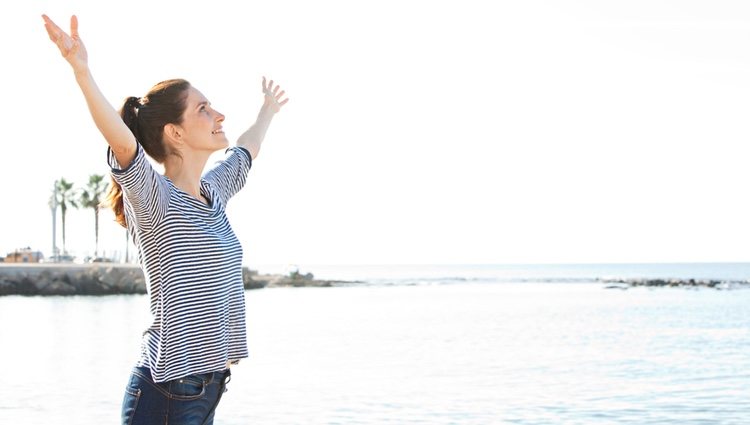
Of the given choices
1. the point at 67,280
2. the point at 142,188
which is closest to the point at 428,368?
the point at 142,188

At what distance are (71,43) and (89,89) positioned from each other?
108 mm

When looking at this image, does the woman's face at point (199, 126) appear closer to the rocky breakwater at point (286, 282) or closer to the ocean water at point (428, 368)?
the ocean water at point (428, 368)

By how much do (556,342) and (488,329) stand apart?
5.29m

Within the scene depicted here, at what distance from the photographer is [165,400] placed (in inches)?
103

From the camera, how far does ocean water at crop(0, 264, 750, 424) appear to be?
14148mm

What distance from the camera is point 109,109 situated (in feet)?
7.78

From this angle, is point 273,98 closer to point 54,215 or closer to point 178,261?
point 178,261

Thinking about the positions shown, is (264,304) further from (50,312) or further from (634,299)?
(634,299)

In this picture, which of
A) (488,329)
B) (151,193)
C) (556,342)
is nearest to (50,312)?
(488,329)

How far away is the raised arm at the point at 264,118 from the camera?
3.57 meters

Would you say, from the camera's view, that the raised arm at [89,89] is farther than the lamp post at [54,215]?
No

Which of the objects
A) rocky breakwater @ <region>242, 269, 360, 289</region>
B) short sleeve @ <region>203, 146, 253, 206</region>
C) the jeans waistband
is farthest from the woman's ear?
rocky breakwater @ <region>242, 269, 360, 289</region>

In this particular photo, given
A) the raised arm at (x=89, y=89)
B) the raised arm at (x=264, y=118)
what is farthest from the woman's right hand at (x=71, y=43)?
the raised arm at (x=264, y=118)

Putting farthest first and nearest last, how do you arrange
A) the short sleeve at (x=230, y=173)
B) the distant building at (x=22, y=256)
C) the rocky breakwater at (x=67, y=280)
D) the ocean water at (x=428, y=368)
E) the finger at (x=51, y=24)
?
1. the distant building at (x=22, y=256)
2. the rocky breakwater at (x=67, y=280)
3. the ocean water at (x=428, y=368)
4. the short sleeve at (x=230, y=173)
5. the finger at (x=51, y=24)
